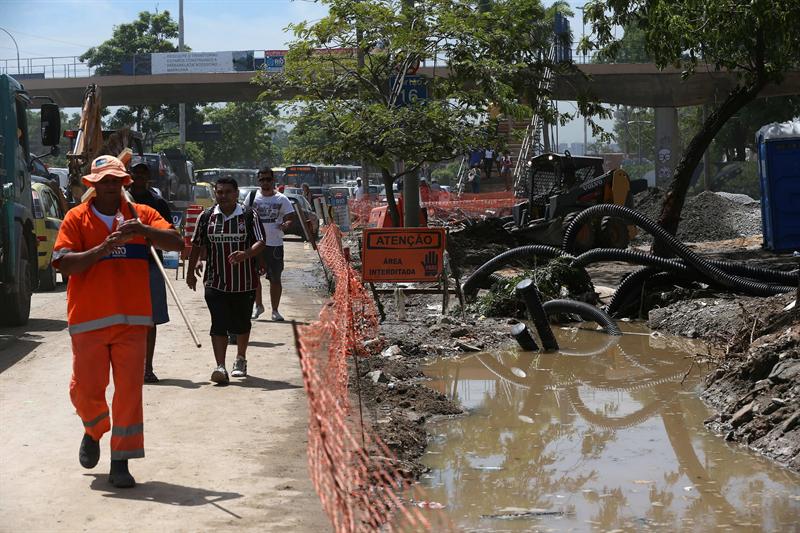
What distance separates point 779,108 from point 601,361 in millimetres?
43170

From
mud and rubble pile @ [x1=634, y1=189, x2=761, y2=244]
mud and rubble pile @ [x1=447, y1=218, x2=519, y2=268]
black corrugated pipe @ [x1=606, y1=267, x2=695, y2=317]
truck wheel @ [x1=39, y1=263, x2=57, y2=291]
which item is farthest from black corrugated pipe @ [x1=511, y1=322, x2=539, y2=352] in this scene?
mud and rubble pile @ [x1=634, y1=189, x2=761, y2=244]

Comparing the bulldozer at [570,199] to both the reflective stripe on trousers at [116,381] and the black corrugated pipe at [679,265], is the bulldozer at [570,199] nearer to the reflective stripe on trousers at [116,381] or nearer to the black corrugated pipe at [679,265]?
the black corrugated pipe at [679,265]

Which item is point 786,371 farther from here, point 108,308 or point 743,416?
point 108,308

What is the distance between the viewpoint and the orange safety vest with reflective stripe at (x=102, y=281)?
6.21 meters

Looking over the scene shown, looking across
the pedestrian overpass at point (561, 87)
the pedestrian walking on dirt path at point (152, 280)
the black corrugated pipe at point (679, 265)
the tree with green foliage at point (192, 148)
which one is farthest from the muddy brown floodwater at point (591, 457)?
the tree with green foliage at point (192, 148)

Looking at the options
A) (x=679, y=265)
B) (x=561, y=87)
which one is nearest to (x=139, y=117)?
(x=561, y=87)

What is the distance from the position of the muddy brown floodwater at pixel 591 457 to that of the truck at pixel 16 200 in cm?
523

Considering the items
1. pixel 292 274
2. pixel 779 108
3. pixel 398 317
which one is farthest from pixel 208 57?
pixel 398 317

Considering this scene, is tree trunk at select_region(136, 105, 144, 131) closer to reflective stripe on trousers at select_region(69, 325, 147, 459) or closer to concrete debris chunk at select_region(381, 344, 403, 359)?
concrete debris chunk at select_region(381, 344, 403, 359)

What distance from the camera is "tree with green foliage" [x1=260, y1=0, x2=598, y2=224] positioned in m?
17.9

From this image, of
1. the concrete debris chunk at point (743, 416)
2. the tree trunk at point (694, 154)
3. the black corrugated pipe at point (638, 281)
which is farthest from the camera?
the tree trunk at point (694, 154)

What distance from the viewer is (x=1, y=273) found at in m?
13.1

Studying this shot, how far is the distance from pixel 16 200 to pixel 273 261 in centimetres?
311

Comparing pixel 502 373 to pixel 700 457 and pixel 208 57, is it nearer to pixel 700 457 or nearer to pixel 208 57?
pixel 700 457
